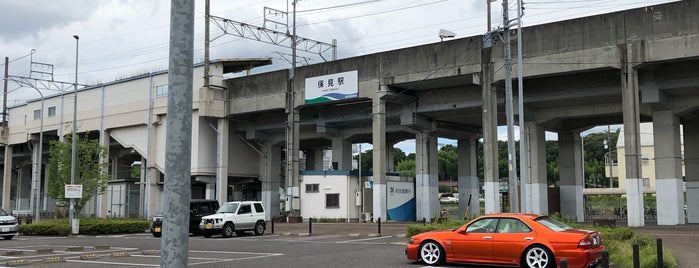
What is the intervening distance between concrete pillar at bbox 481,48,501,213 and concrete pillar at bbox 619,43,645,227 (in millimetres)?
7473

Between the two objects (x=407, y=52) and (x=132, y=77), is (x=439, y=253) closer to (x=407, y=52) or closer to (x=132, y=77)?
(x=407, y=52)

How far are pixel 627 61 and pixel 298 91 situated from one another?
22.8 m

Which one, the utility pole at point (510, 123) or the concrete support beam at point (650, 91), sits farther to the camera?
the concrete support beam at point (650, 91)

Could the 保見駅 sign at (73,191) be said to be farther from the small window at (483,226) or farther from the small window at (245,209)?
the small window at (483,226)

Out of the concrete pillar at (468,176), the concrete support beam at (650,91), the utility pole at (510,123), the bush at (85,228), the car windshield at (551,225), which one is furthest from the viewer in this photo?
the concrete pillar at (468,176)

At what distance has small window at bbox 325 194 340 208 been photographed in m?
44.1

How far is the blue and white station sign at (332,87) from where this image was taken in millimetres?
42781

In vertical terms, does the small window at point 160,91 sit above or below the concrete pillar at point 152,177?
above

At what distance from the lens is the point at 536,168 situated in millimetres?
41406

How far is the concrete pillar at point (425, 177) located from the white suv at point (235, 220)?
652 inches

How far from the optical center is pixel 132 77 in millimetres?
55375

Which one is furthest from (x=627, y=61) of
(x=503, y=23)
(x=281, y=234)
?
(x=281, y=234)

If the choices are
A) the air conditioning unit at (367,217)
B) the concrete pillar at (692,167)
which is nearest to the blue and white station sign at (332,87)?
the air conditioning unit at (367,217)

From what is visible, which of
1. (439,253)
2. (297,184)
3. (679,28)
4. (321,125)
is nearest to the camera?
(439,253)
